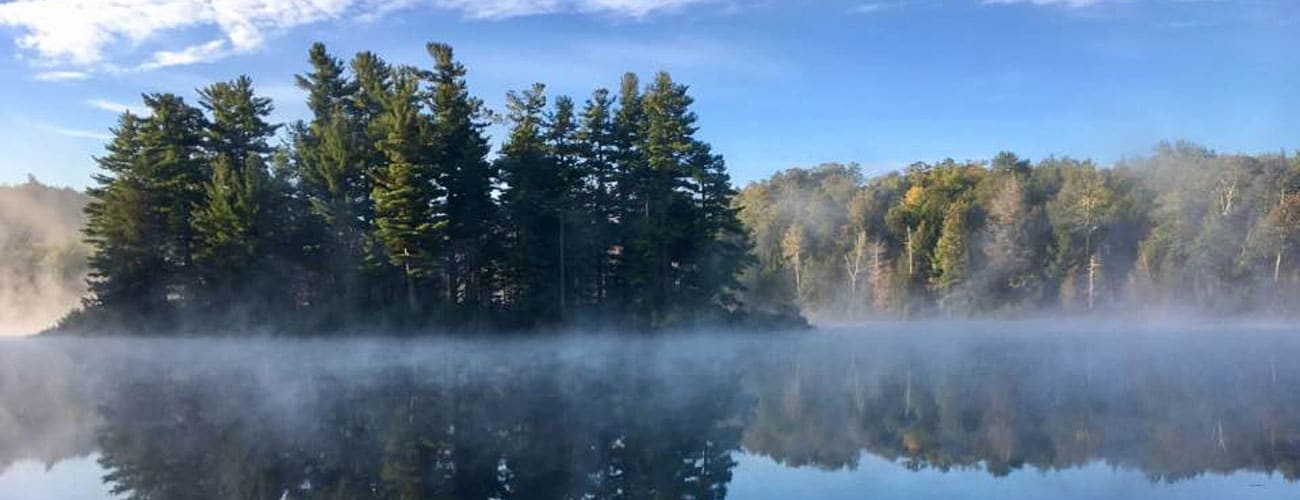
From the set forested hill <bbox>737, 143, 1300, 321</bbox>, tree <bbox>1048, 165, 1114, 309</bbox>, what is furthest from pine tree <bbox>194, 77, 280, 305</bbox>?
tree <bbox>1048, 165, 1114, 309</bbox>

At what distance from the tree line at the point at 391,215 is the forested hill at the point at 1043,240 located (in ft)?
41.6

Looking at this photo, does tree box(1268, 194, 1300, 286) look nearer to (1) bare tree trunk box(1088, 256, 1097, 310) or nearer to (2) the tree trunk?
(2) the tree trunk

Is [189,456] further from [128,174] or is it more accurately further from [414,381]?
[128,174]

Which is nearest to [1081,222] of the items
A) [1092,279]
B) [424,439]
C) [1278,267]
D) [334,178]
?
[1092,279]

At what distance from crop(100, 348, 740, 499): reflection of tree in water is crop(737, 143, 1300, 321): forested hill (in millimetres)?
36628

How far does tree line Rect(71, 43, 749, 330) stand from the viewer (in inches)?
1491

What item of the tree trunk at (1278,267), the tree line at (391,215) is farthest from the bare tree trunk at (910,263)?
the tree line at (391,215)

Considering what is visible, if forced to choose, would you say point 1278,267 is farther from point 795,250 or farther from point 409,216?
point 409,216

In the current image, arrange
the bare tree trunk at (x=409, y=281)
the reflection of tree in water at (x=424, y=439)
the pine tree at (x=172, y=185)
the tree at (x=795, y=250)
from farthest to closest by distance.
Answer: the tree at (x=795, y=250)
the pine tree at (x=172, y=185)
the bare tree trunk at (x=409, y=281)
the reflection of tree in water at (x=424, y=439)

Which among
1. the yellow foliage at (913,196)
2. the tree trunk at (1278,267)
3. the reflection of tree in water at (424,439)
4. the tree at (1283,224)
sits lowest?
the reflection of tree in water at (424,439)

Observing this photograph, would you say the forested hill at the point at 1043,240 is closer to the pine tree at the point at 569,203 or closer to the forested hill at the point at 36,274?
the pine tree at the point at 569,203

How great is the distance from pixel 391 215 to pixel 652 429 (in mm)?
26146

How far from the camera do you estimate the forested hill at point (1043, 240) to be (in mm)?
60812

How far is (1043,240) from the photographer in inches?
2726
